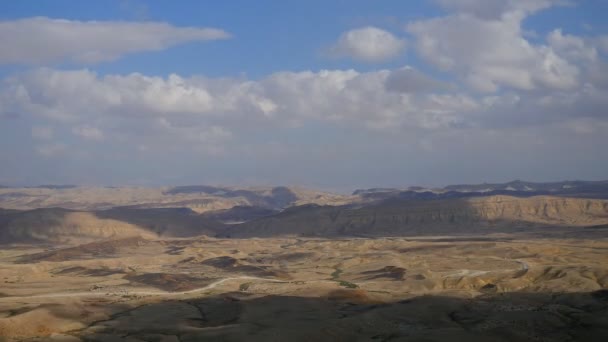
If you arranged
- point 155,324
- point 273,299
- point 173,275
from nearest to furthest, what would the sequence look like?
point 155,324
point 273,299
point 173,275

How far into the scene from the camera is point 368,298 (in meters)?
75.9

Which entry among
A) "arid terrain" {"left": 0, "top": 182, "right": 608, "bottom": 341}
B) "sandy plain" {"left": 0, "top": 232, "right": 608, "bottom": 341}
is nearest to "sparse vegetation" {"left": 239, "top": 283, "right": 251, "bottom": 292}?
"sandy plain" {"left": 0, "top": 232, "right": 608, "bottom": 341}

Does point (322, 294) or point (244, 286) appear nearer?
point (322, 294)

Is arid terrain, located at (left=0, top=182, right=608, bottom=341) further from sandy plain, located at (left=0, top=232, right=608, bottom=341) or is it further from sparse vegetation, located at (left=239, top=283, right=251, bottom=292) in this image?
sparse vegetation, located at (left=239, top=283, right=251, bottom=292)

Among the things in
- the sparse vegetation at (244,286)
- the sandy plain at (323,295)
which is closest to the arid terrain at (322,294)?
the sandy plain at (323,295)

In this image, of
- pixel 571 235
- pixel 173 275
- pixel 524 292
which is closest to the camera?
pixel 524 292

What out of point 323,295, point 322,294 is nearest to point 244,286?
point 322,294

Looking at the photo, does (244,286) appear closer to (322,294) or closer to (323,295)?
(322,294)

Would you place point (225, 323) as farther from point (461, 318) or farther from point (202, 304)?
point (461, 318)

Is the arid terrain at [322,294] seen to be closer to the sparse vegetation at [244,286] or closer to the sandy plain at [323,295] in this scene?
the sandy plain at [323,295]

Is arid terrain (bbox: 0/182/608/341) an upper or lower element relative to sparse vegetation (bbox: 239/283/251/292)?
upper

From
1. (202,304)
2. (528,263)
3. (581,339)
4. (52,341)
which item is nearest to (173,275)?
(202,304)

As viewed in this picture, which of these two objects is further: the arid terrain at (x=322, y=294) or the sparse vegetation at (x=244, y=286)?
the sparse vegetation at (x=244, y=286)

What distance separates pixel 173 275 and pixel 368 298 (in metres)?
40.9
